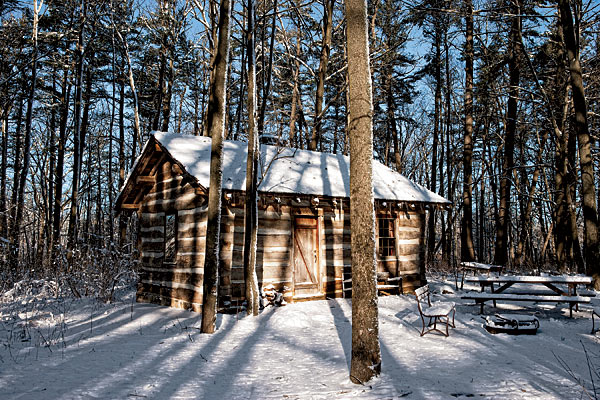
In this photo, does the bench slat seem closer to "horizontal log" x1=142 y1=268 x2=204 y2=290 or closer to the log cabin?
the log cabin

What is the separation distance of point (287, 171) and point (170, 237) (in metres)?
4.59

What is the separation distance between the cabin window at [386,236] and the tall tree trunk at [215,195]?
701 centimetres

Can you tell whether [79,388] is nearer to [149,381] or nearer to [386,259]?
[149,381]

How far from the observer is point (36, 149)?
75.5ft

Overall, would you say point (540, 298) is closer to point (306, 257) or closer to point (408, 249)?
point (408, 249)

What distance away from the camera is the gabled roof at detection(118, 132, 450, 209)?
10.4 metres

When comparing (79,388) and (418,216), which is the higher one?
(418,216)

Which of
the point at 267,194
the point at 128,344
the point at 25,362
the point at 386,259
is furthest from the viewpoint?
the point at 386,259

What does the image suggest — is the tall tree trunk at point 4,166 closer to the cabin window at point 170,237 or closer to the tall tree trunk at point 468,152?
the cabin window at point 170,237

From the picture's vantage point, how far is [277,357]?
6.26 meters

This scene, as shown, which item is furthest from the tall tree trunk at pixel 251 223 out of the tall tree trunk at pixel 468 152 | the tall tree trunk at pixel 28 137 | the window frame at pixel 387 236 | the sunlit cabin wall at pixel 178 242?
the tall tree trunk at pixel 468 152

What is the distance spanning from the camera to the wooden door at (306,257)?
454 inches

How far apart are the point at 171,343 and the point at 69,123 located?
813 inches

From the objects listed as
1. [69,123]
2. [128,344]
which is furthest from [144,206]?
[69,123]
